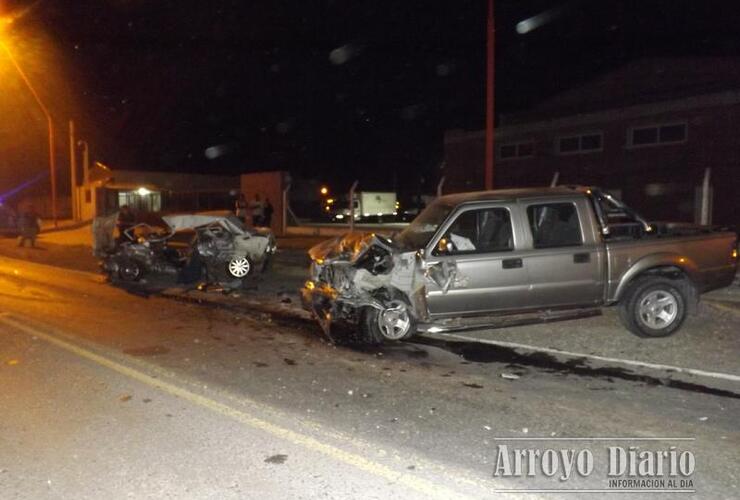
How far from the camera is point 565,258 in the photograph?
807 cm

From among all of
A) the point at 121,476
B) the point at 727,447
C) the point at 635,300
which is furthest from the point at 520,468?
the point at 635,300

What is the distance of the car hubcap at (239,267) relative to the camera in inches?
555

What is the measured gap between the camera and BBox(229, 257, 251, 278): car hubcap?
14102 mm

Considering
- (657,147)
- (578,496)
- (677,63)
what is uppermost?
(677,63)

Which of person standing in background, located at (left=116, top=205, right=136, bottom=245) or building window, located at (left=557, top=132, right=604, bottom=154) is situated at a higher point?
building window, located at (left=557, top=132, right=604, bottom=154)

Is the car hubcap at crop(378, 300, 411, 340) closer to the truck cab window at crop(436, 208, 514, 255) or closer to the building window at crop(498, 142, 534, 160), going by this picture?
the truck cab window at crop(436, 208, 514, 255)

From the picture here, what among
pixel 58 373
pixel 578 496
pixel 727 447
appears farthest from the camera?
pixel 58 373

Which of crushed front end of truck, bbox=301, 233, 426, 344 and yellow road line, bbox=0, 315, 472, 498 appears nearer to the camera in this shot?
yellow road line, bbox=0, 315, 472, 498

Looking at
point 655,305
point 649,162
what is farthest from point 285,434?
point 649,162

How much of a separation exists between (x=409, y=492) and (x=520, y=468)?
34.4 inches

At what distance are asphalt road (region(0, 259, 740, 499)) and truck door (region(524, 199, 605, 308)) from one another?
110 cm

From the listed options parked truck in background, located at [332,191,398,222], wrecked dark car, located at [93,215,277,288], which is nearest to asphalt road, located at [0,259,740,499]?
wrecked dark car, located at [93,215,277,288]

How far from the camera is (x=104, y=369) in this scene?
7172 millimetres

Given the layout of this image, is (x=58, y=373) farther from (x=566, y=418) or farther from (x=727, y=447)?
(x=727, y=447)
